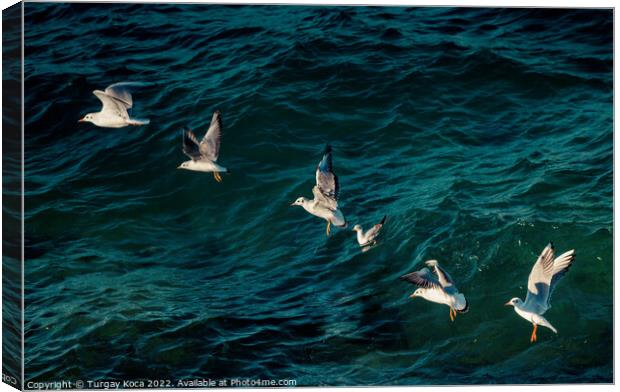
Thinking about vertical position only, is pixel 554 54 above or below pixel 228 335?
above

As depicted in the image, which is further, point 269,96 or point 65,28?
point 269,96

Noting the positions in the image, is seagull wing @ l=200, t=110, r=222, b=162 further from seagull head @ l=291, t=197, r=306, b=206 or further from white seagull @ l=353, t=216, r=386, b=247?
white seagull @ l=353, t=216, r=386, b=247

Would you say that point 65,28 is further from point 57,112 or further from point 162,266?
point 162,266

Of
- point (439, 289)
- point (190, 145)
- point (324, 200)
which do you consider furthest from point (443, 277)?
point (190, 145)

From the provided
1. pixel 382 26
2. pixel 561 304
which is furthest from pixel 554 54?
pixel 561 304

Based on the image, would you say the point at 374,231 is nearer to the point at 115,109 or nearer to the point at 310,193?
the point at 310,193

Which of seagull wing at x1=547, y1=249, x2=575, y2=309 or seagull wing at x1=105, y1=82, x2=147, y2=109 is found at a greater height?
seagull wing at x1=105, y1=82, x2=147, y2=109

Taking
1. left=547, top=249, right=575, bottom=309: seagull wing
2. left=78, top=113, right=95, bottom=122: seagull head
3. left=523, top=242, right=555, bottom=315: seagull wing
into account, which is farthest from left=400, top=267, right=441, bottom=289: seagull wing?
left=78, top=113, right=95, bottom=122: seagull head
